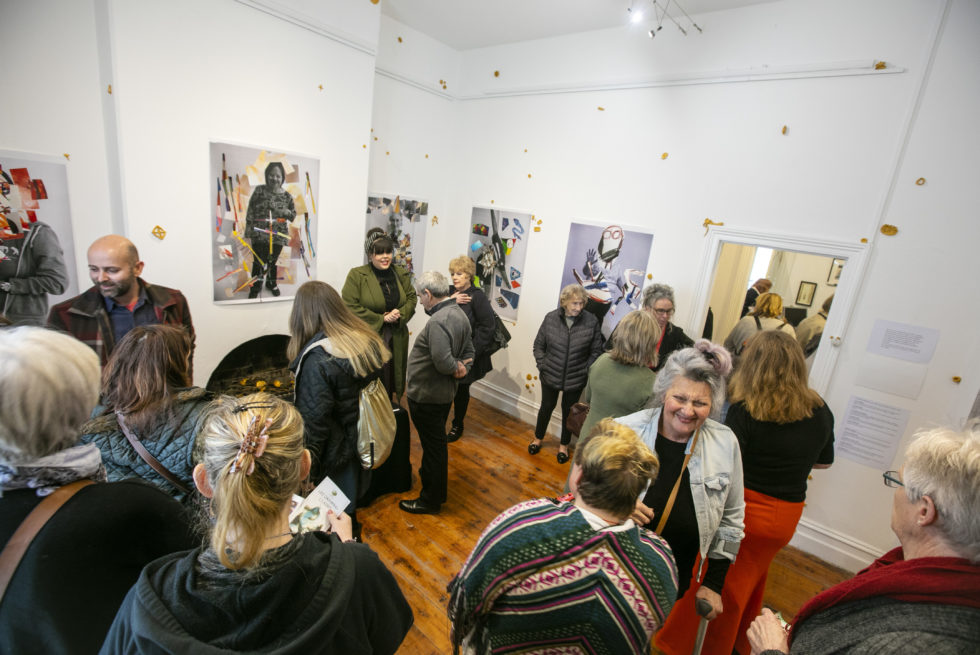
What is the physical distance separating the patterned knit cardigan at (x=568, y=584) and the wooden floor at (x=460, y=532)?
4.33 ft

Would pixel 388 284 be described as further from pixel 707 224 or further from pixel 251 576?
pixel 251 576

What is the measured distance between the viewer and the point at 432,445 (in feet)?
9.46

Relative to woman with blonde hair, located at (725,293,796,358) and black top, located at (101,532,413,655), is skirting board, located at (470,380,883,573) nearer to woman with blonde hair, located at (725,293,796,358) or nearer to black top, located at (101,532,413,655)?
woman with blonde hair, located at (725,293,796,358)

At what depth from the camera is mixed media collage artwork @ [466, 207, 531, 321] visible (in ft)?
14.9

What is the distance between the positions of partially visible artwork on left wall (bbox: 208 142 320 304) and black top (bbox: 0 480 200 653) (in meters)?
2.58

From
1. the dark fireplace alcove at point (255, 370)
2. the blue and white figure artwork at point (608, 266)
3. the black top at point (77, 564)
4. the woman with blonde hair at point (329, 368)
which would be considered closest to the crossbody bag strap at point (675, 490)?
the woman with blonde hair at point (329, 368)

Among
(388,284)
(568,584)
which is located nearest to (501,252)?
(388,284)

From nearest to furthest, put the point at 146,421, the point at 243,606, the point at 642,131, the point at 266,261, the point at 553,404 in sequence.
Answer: the point at 243,606, the point at 146,421, the point at 266,261, the point at 642,131, the point at 553,404

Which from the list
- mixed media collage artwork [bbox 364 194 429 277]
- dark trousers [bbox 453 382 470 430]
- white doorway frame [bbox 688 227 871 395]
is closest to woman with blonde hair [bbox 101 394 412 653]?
dark trousers [bbox 453 382 470 430]

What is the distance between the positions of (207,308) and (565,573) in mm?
3279

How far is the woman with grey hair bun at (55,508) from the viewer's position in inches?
33.9

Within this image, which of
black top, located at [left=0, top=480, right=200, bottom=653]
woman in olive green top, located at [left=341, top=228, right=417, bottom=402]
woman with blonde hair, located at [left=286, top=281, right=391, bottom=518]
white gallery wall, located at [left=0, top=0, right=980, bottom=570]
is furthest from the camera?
woman in olive green top, located at [left=341, top=228, right=417, bottom=402]

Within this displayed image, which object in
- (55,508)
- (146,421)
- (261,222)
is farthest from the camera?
(261,222)

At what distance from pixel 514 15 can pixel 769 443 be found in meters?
3.86
